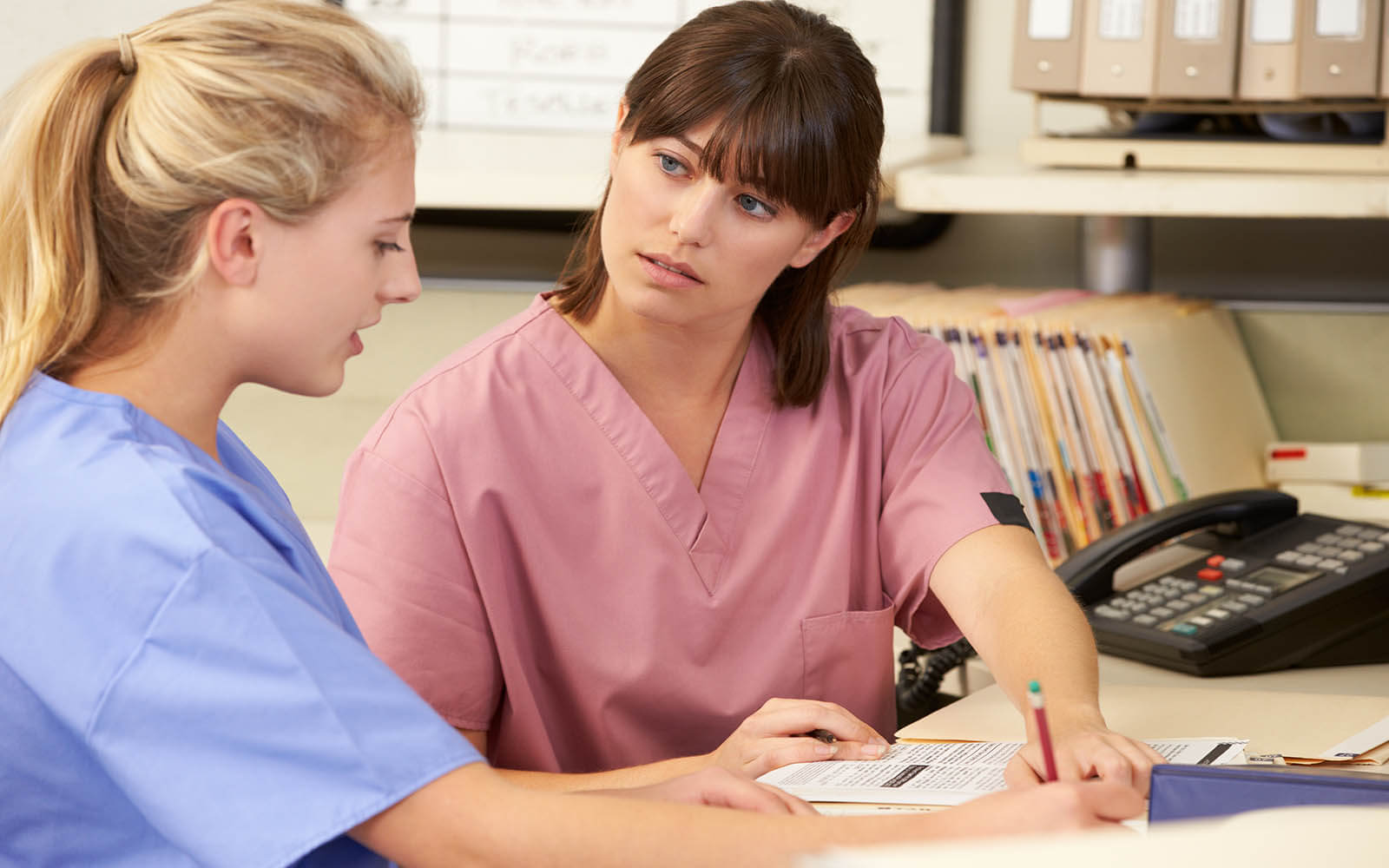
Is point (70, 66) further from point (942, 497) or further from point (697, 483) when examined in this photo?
point (942, 497)

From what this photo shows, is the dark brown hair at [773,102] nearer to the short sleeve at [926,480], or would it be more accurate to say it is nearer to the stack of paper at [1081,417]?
the short sleeve at [926,480]

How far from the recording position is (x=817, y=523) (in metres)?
1.26

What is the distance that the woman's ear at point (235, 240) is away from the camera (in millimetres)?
774

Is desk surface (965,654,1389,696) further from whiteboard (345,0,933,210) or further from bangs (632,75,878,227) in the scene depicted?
whiteboard (345,0,933,210)

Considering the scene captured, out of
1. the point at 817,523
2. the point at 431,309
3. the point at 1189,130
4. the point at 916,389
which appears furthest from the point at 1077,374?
the point at 431,309

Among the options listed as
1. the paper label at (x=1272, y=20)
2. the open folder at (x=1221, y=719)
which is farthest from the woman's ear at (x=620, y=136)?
the paper label at (x=1272, y=20)

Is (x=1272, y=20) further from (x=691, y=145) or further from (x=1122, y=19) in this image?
(x=691, y=145)

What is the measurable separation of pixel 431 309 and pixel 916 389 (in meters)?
0.93

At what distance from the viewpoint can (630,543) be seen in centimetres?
118

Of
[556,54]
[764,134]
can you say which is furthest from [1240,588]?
[556,54]

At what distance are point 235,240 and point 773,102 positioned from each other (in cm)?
48

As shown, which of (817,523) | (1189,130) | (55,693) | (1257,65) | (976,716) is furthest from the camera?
(1189,130)

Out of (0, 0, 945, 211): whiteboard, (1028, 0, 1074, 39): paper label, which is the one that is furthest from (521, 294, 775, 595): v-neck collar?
(0, 0, 945, 211): whiteboard

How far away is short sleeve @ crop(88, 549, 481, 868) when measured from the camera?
0.69m
